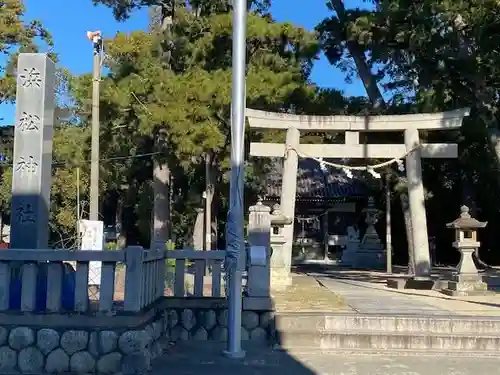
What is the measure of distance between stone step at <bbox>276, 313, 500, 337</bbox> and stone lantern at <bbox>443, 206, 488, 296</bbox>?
3991 mm

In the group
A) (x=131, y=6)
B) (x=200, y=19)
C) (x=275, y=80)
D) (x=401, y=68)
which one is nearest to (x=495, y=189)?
(x=401, y=68)

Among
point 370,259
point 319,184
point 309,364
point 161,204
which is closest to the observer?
point 309,364

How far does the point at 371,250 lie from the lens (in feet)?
81.7

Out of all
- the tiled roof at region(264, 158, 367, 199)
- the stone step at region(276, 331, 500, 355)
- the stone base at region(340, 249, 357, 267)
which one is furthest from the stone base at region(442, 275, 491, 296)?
the tiled roof at region(264, 158, 367, 199)

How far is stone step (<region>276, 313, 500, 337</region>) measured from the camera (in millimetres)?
7918

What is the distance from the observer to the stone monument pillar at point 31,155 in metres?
7.38

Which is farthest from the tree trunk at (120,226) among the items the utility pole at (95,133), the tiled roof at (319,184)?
the utility pole at (95,133)

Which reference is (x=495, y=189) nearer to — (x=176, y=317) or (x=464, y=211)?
(x=464, y=211)

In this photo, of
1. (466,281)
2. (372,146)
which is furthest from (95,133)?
(466,281)

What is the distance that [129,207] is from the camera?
112 ft

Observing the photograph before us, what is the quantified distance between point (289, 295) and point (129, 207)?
2462 cm

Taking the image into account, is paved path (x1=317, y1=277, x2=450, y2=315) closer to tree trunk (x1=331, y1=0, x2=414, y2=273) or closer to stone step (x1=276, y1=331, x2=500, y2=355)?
stone step (x1=276, y1=331, x2=500, y2=355)

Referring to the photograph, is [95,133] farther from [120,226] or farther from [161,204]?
[120,226]

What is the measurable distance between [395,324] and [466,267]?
482 cm
